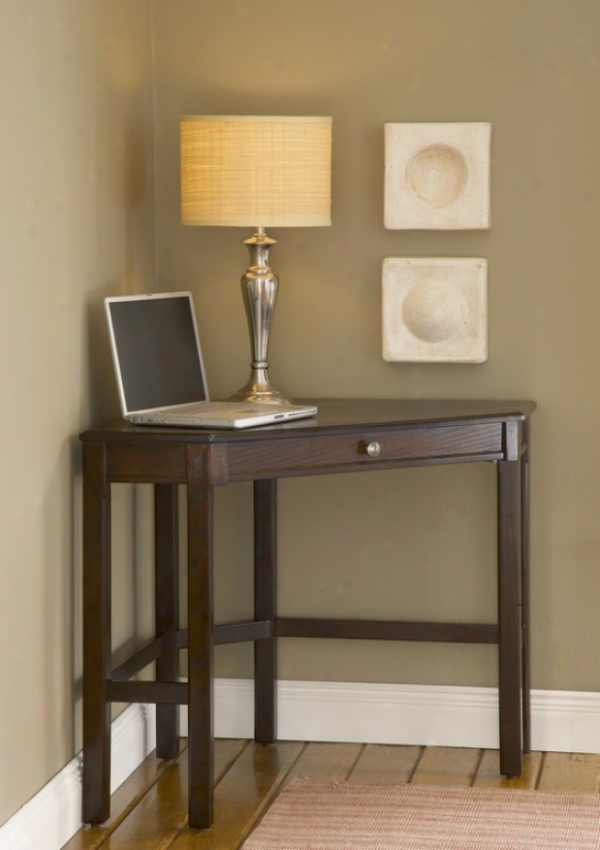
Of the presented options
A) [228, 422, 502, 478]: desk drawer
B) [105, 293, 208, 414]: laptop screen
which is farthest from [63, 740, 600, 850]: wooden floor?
[105, 293, 208, 414]: laptop screen

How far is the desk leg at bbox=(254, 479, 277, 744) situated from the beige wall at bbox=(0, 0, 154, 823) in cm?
34

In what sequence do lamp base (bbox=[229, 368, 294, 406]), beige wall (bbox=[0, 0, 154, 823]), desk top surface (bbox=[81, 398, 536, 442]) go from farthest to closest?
lamp base (bbox=[229, 368, 294, 406]), desk top surface (bbox=[81, 398, 536, 442]), beige wall (bbox=[0, 0, 154, 823])

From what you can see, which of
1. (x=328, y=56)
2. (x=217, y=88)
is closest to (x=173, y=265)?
(x=217, y=88)

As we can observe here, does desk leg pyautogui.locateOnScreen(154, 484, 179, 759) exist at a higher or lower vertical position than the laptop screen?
lower

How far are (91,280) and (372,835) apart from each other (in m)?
1.30

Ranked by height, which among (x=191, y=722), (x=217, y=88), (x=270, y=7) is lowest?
(x=191, y=722)

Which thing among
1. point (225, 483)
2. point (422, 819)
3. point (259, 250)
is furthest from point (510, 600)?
point (259, 250)

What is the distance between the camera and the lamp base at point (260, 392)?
278 centimetres

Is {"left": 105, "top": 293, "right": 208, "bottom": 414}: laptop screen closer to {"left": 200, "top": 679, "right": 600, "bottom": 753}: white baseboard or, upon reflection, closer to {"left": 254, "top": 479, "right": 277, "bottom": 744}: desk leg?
{"left": 254, "top": 479, "right": 277, "bottom": 744}: desk leg

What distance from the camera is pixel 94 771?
101 inches

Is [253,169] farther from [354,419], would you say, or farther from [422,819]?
[422,819]

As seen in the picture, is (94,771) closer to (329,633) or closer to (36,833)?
(36,833)

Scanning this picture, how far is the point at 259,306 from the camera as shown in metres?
2.83

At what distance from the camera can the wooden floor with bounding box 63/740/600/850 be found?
2557 mm
